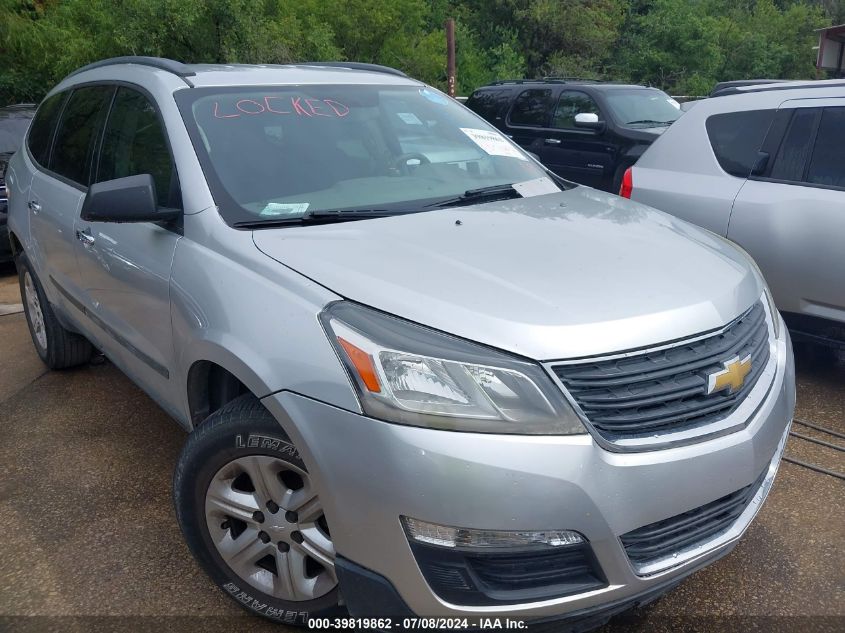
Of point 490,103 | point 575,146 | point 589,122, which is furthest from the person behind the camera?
point 490,103

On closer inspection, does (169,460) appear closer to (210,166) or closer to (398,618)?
(210,166)

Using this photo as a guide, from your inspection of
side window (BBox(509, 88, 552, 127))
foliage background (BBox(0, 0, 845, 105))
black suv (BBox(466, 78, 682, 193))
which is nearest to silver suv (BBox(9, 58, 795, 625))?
black suv (BBox(466, 78, 682, 193))

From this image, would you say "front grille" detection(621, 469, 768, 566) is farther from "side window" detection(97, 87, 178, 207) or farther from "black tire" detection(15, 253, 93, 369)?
"black tire" detection(15, 253, 93, 369)

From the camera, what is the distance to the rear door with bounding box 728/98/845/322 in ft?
13.5

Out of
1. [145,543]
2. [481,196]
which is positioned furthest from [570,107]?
[145,543]

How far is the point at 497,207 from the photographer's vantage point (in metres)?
2.94

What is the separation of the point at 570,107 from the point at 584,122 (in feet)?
3.58

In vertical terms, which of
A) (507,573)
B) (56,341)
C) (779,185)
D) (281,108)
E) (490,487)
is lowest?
(56,341)

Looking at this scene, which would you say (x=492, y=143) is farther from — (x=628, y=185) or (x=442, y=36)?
(x=442, y=36)

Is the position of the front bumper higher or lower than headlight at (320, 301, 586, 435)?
lower

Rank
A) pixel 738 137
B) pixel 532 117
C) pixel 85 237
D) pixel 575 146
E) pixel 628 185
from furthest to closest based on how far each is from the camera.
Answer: pixel 532 117
pixel 575 146
pixel 628 185
pixel 738 137
pixel 85 237

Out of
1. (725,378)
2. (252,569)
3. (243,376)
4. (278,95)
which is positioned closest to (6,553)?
(252,569)

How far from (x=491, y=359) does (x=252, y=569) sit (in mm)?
1086

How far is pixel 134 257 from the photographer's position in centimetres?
294
